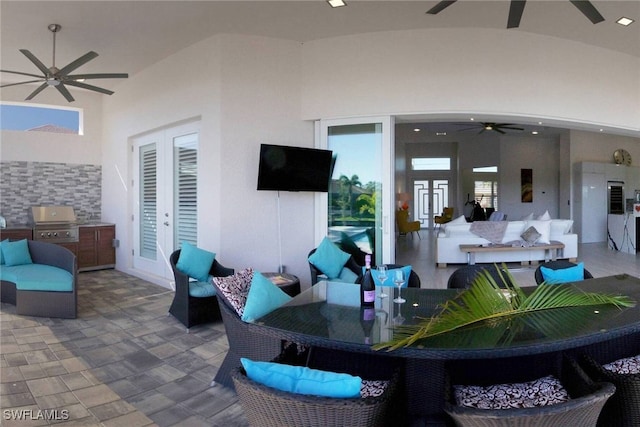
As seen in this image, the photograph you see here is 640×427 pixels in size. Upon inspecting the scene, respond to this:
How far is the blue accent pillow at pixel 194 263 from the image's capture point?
4113mm

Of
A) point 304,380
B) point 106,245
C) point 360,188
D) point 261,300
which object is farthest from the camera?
point 106,245

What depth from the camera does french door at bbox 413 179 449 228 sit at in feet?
48.6

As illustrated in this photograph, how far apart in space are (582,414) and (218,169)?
4.33 meters

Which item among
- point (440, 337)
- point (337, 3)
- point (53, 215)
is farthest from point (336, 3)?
point (53, 215)

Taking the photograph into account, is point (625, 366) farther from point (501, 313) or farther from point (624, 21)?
point (624, 21)

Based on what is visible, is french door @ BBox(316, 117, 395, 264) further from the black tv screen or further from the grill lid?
the grill lid

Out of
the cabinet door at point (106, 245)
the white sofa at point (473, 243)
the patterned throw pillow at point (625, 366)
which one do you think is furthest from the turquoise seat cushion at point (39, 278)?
the white sofa at point (473, 243)

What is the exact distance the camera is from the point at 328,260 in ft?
14.5

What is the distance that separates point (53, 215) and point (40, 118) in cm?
194

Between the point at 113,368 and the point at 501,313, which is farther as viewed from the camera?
the point at 113,368

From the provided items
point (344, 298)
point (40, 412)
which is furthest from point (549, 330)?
point (40, 412)

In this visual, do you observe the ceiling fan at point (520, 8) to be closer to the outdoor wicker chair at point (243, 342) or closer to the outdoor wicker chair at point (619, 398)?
the outdoor wicker chair at point (619, 398)

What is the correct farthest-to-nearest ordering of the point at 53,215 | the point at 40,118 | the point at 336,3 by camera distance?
1. the point at 40,118
2. the point at 53,215
3. the point at 336,3

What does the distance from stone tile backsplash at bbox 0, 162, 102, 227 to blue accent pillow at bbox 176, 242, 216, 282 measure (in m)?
4.48
